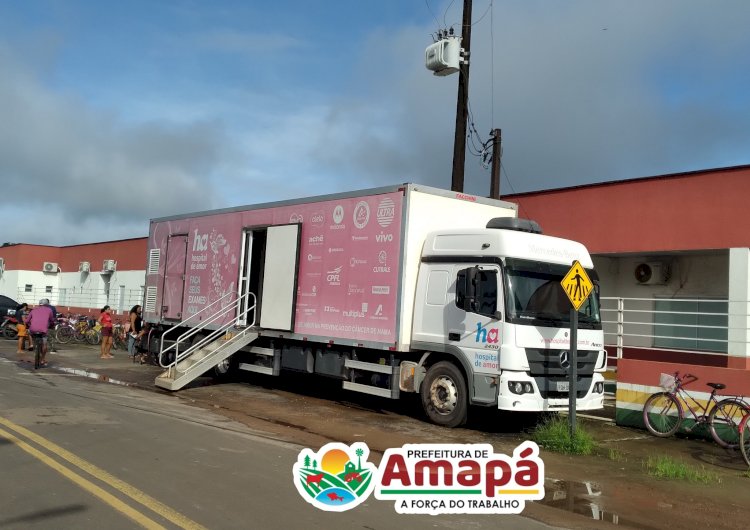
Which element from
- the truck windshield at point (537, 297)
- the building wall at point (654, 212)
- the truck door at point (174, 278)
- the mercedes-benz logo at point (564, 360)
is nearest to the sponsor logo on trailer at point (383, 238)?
the truck windshield at point (537, 297)

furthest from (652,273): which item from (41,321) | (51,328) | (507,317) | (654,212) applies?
(51,328)

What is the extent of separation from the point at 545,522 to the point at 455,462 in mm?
1416

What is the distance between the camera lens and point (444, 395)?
35.4 ft

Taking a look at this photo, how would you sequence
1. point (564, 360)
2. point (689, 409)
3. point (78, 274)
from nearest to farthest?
point (564, 360) < point (689, 409) < point (78, 274)

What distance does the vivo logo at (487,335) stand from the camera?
397 inches

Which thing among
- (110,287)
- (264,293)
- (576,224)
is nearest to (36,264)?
(110,287)

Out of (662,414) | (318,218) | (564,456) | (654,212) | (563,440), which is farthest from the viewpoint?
(654,212)

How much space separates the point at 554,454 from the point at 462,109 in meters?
9.49

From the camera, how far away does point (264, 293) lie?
14.3m

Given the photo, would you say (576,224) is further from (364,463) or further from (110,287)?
(110,287)

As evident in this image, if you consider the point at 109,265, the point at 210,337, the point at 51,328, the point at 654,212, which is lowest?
the point at 51,328

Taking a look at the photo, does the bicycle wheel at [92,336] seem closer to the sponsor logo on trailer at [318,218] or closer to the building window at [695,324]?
the sponsor logo on trailer at [318,218]

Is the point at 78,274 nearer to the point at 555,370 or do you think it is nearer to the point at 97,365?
the point at 97,365

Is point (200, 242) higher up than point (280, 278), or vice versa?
point (200, 242)
